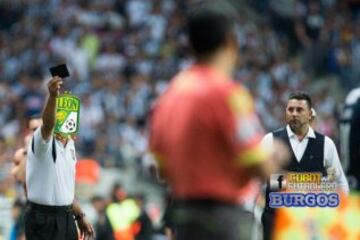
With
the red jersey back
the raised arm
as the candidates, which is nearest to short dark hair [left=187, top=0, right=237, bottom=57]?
the red jersey back

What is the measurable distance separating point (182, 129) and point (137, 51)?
68.0 feet

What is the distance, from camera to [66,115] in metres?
10.8

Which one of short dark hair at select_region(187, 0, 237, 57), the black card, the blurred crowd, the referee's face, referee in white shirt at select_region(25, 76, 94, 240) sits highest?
the blurred crowd

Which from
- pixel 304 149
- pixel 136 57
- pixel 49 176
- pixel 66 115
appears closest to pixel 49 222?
pixel 49 176

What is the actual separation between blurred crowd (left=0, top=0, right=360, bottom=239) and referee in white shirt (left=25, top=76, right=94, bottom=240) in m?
11.8

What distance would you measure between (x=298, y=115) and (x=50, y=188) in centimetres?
287

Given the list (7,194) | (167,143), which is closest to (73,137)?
(167,143)

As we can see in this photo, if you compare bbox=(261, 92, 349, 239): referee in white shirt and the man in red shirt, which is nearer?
the man in red shirt

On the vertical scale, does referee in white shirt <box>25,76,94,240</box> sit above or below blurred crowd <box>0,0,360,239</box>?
below

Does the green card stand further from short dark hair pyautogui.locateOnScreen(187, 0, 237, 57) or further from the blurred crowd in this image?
the blurred crowd

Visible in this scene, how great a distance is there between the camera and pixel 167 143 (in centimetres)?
627

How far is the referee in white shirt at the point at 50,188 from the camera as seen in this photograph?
10430mm

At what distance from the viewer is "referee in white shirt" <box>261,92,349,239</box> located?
39.7 feet

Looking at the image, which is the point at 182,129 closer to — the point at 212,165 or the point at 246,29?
the point at 212,165
